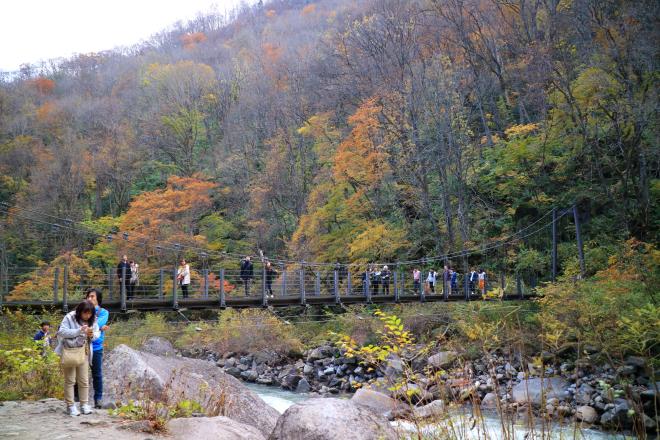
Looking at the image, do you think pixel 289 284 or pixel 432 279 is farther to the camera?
pixel 432 279

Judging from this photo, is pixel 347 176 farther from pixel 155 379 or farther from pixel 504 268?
pixel 155 379

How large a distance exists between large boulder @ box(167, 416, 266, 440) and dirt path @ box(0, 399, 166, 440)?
6.7 inches

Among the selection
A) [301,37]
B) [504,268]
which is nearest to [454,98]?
[504,268]

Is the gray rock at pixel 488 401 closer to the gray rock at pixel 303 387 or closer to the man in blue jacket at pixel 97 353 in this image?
the gray rock at pixel 303 387

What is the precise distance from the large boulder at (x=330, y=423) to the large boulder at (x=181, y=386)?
1213 millimetres

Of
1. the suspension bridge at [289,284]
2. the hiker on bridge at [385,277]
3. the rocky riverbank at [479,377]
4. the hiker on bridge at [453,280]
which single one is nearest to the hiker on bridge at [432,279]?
the suspension bridge at [289,284]

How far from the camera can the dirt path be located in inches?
→ 148

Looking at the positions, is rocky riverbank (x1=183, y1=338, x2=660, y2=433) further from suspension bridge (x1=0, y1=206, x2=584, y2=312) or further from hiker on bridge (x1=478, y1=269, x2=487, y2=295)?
hiker on bridge (x1=478, y1=269, x2=487, y2=295)

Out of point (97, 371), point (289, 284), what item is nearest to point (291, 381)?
point (289, 284)

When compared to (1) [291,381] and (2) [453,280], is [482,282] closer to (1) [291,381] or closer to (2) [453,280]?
(2) [453,280]

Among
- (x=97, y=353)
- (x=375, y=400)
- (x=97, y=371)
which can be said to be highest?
(x=97, y=353)

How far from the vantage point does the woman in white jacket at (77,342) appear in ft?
14.6

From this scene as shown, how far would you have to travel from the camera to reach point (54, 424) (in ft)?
13.4

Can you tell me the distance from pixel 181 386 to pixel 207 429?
6.69ft
